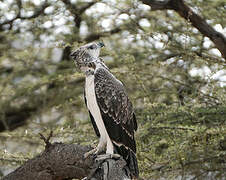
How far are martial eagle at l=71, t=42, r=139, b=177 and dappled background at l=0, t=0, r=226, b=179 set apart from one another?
0.68 metres

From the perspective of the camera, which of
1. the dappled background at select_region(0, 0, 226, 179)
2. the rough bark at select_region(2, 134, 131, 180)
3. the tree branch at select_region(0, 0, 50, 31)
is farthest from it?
the tree branch at select_region(0, 0, 50, 31)

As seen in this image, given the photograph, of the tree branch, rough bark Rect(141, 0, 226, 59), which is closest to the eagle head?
rough bark Rect(141, 0, 226, 59)

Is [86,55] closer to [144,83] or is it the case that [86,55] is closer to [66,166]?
[66,166]

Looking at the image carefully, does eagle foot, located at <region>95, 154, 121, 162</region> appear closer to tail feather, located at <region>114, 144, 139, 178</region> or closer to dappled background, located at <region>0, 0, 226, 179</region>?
tail feather, located at <region>114, 144, 139, 178</region>

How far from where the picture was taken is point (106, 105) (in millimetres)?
1877

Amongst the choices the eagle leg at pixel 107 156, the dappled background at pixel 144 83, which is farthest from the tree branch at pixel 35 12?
the eagle leg at pixel 107 156

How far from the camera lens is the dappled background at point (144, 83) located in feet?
9.24

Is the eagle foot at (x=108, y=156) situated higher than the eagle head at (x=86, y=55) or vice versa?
the eagle head at (x=86, y=55)

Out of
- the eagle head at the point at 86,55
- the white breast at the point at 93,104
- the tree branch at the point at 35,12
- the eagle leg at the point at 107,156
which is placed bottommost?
the tree branch at the point at 35,12

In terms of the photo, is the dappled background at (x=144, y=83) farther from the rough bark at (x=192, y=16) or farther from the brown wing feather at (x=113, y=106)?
the brown wing feather at (x=113, y=106)

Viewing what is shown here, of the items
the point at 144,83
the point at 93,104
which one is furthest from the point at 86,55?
the point at 144,83

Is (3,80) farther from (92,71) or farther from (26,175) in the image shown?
(92,71)

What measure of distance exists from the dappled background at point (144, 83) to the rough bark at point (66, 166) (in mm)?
436

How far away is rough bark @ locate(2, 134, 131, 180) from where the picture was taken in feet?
6.01
